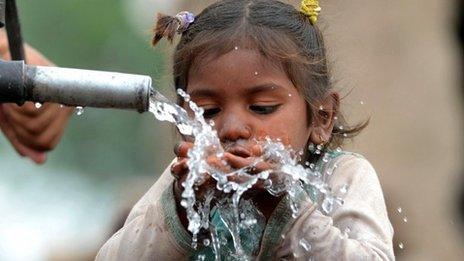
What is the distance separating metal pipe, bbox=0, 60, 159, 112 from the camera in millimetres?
2262

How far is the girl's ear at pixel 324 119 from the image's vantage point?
130 inches

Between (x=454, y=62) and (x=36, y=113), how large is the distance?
501 cm

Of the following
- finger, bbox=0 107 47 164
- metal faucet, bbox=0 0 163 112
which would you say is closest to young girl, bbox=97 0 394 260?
metal faucet, bbox=0 0 163 112

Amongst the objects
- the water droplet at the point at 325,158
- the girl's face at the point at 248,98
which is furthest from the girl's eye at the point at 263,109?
the water droplet at the point at 325,158

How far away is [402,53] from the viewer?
830cm

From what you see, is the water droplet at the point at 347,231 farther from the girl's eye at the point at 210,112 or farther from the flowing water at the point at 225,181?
the girl's eye at the point at 210,112

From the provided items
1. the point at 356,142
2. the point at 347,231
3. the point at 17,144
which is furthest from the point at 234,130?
the point at 356,142

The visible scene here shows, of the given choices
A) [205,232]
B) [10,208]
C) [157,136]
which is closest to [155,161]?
[157,136]

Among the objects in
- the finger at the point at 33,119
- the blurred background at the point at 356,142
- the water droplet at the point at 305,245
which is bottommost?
the blurred background at the point at 356,142

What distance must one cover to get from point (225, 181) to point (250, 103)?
0.35 metres

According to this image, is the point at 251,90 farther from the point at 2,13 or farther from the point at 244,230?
the point at 2,13

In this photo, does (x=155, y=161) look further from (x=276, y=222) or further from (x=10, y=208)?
(x=276, y=222)

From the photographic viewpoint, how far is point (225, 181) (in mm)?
2738

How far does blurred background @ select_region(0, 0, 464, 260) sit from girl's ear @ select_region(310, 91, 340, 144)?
3788mm
